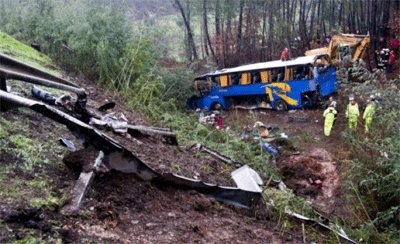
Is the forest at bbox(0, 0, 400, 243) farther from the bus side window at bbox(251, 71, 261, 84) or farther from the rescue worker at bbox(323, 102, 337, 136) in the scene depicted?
the bus side window at bbox(251, 71, 261, 84)

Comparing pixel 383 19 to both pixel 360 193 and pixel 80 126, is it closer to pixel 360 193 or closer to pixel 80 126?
pixel 360 193

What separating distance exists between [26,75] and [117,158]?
51.9 inches

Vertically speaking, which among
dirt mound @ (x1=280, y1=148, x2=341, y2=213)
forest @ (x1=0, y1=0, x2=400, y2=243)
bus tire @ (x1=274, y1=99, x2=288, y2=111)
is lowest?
bus tire @ (x1=274, y1=99, x2=288, y2=111)

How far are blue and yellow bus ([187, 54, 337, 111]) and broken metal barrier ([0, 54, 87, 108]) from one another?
1372cm

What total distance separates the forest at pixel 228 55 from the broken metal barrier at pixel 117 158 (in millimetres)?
1746

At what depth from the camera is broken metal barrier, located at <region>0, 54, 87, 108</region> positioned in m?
4.32

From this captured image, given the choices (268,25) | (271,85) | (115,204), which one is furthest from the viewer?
(268,25)

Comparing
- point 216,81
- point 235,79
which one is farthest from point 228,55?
point 235,79

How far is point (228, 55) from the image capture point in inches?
1225

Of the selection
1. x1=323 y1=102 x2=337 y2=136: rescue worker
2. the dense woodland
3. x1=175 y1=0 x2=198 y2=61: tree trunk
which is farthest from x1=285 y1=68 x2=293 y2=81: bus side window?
x1=175 y1=0 x2=198 y2=61: tree trunk

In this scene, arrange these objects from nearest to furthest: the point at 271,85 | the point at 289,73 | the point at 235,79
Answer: the point at 289,73, the point at 271,85, the point at 235,79

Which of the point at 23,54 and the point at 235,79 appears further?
the point at 235,79

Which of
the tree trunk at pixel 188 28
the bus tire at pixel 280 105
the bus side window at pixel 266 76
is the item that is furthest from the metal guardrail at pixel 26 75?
the tree trunk at pixel 188 28

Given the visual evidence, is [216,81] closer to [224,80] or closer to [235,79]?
[224,80]
